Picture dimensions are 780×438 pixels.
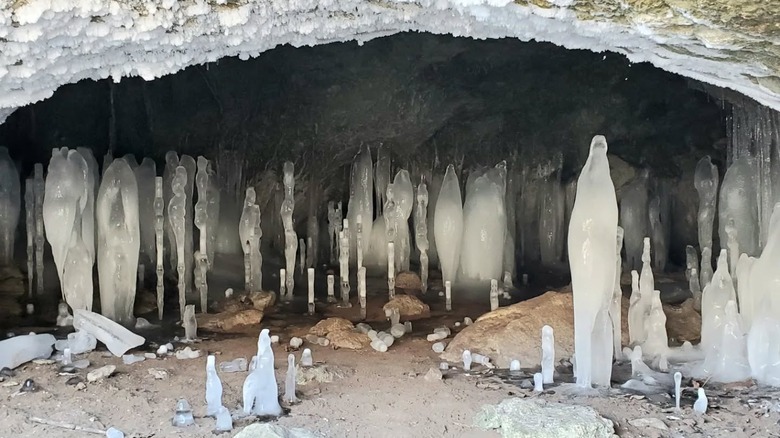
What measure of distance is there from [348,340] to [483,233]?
393 cm

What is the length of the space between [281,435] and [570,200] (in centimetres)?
860

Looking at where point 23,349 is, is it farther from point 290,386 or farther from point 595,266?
point 595,266

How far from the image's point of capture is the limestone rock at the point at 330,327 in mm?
7020

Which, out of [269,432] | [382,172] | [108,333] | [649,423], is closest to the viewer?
[269,432]

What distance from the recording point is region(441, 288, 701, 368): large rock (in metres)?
6.25

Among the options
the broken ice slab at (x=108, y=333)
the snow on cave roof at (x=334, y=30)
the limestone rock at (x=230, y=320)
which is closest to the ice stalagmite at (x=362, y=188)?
the limestone rock at (x=230, y=320)

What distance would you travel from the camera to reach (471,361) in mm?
6090

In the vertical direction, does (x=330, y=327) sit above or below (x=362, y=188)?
below

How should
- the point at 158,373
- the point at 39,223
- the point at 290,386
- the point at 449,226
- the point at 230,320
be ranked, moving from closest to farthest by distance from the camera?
1. the point at 290,386
2. the point at 158,373
3. the point at 230,320
4. the point at 39,223
5. the point at 449,226

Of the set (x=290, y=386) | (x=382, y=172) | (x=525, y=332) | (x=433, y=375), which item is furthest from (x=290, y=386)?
(x=382, y=172)

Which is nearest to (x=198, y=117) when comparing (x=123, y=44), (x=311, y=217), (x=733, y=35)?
(x=311, y=217)

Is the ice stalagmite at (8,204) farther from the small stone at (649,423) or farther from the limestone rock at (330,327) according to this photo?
the small stone at (649,423)

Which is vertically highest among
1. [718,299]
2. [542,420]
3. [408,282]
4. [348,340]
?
[718,299]

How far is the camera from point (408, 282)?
10156mm
